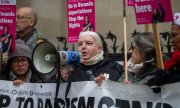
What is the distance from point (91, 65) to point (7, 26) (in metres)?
0.97

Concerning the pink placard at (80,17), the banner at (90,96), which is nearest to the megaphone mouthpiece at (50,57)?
the banner at (90,96)

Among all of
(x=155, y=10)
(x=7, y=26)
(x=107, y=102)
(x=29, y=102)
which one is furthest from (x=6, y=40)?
(x=155, y=10)

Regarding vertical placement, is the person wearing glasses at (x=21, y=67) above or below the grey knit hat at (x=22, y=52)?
below

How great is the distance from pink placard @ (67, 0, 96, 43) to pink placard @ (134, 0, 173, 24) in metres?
1.51

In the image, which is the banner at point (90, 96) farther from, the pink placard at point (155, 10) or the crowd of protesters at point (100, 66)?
the pink placard at point (155, 10)

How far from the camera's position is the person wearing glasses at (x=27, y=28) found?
5.23m

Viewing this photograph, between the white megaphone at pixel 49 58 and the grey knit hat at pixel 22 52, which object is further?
the grey knit hat at pixel 22 52

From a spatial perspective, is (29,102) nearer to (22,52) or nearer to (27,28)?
(22,52)

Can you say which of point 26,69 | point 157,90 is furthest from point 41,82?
point 157,90

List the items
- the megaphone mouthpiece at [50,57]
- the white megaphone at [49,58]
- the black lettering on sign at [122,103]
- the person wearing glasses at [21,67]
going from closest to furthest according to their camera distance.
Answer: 1. the black lettering on sign at [122,103]
2. the white megaphone at [49,58]
3. the megaphone mouthpiece at [50,57]
4. the person wearing glasses at [21,67]

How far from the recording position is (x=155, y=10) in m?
3.71

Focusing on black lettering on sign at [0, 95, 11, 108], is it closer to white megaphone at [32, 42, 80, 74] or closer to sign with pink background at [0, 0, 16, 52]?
white megaphone at [32, 42, 80, 74]

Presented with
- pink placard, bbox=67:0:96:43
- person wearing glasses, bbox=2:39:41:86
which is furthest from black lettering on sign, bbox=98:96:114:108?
pink placard, bbox=67:0:96:43

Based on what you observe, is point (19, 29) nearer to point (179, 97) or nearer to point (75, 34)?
point (75, 34)
